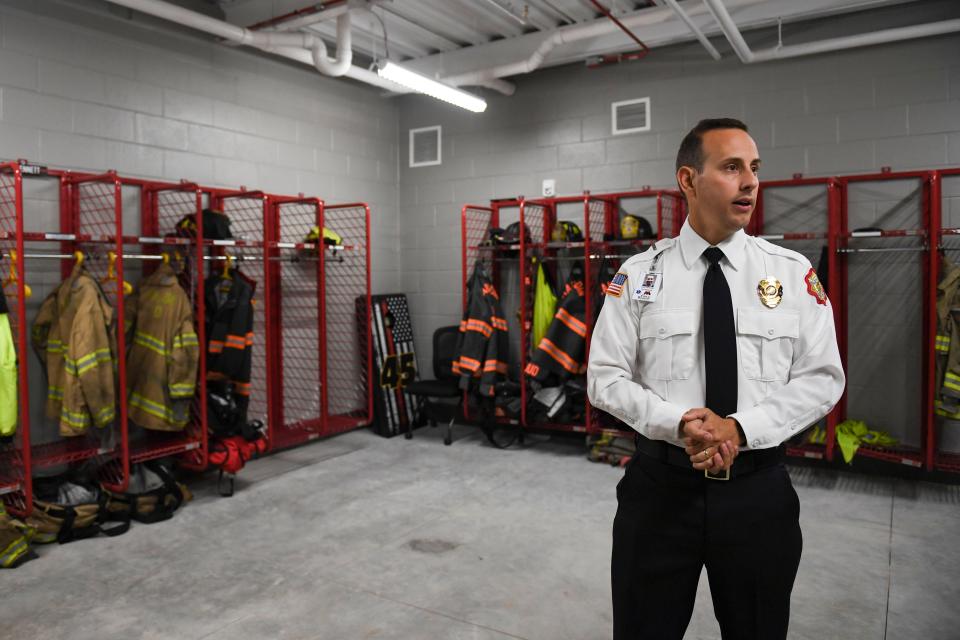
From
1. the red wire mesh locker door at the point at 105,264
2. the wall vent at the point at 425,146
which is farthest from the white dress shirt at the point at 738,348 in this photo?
the wall vent at the point at 425,146

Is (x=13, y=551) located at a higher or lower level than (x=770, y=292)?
lower

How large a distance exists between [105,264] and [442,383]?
2.80m

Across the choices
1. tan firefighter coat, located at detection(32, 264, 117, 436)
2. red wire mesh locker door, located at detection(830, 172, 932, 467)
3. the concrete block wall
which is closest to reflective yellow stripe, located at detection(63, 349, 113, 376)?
tan firefighter coat, located at detection(32, 264, 117, 436)

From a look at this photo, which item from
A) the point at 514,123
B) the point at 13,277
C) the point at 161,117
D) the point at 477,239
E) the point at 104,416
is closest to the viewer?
the point at 13,277

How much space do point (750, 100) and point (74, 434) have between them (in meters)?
5.11

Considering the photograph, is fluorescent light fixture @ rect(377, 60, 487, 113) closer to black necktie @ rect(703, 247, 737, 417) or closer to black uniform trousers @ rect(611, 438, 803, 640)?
black necktie @ rect(703, 247, 737, 417)

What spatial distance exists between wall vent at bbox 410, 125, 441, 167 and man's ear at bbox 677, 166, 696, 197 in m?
5.59

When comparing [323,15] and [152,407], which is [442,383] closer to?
[152,407]

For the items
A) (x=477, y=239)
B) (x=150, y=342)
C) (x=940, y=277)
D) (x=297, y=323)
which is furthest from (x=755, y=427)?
(x=477, y=239)

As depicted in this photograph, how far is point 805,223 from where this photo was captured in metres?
5.33

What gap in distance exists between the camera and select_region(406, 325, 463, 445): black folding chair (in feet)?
20.4

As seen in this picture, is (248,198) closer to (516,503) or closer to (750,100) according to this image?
(516,503)

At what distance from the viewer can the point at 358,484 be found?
16.7ft

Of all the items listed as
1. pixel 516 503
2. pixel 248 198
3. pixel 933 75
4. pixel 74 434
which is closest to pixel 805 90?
pixel 933 75
